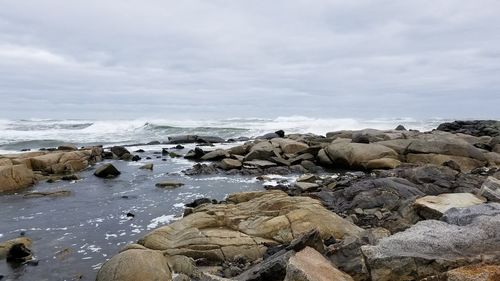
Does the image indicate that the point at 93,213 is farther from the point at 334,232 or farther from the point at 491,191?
the point at 491,191

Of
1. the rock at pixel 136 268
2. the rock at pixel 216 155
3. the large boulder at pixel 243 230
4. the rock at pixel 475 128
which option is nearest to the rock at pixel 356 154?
the rock at pixel 216 155

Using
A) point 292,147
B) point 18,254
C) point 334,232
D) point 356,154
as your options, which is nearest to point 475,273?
point 334,232

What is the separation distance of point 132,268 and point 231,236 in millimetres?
1938

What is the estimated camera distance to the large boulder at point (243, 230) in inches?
293

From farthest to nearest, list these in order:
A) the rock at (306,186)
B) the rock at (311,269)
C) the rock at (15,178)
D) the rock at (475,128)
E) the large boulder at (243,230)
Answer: the rock at (475,128), the rock at (15,178), the rock at (306,186), the large boulder at (243,230), the rock at (311,269)

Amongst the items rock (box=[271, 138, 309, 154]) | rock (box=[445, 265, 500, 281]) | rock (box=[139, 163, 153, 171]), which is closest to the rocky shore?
rock (box=[445, 265, 500, 281])

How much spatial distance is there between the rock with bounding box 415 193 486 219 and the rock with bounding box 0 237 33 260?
7358 millimetres

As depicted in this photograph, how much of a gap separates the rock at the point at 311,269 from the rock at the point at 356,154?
44.1ft

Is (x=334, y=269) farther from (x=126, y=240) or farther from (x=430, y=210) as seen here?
(x=126, y=240)

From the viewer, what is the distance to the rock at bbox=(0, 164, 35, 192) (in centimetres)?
1488

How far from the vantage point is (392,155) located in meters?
18.3

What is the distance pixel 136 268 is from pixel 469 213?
4.64 meters

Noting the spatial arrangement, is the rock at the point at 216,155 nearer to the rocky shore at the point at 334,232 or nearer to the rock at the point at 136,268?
the rocky shore at the point at 334,232

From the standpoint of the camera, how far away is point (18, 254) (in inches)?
316
